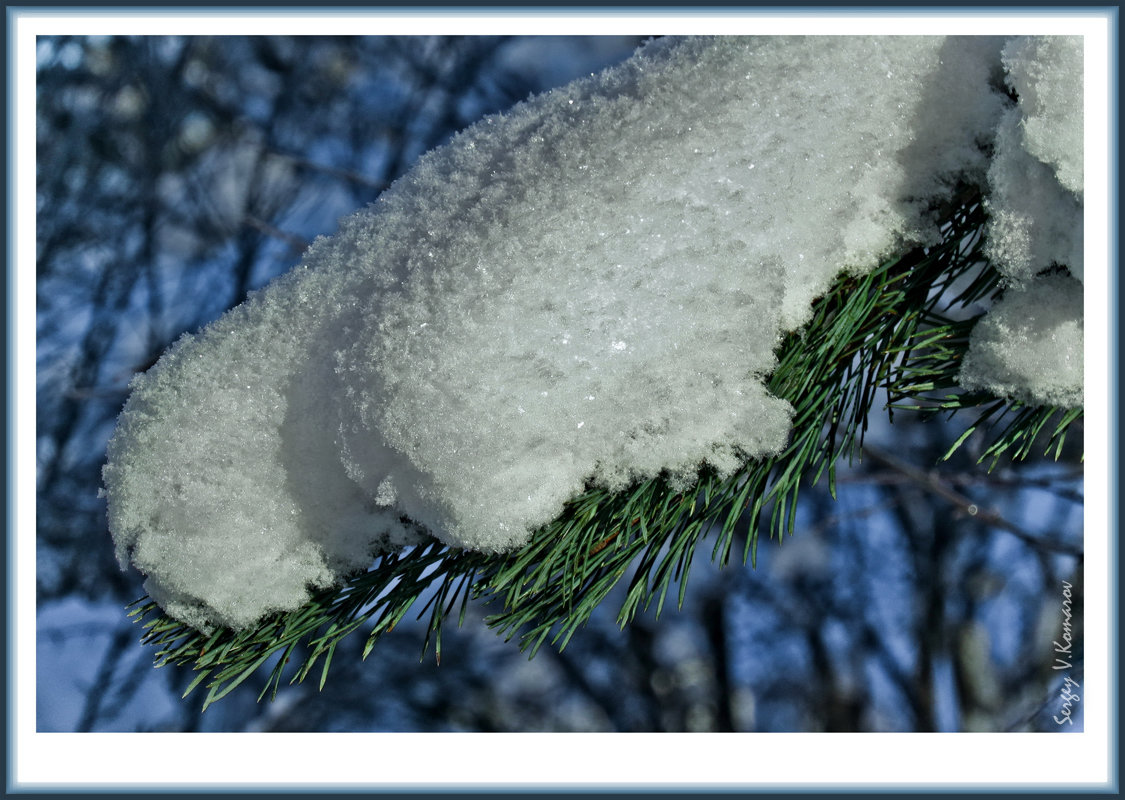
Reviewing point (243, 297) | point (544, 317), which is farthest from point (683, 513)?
point (243, 297)

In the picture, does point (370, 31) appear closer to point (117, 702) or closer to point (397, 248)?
point (397, 248)

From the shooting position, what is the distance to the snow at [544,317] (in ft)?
1.23

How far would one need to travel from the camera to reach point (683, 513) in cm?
44

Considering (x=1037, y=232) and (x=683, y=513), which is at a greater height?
(x=1037, y=232)

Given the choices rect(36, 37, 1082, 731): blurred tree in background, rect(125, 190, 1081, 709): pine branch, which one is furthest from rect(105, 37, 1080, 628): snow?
rect(36, 37, 1082, 731): blurred tree in background

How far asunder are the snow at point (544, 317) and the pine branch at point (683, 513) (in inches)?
0.6

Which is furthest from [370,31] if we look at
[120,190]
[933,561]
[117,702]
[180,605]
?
[933,561]

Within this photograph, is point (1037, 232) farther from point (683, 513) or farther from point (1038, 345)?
point (683, 513)

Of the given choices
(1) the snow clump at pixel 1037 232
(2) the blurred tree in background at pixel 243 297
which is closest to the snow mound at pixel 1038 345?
(1) the snow clump at pixel 1037 232

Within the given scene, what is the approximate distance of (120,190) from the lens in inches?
87.5

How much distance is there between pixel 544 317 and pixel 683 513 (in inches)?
5.7

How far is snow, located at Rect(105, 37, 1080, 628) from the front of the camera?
14.8 inches

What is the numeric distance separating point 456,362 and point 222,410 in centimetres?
16

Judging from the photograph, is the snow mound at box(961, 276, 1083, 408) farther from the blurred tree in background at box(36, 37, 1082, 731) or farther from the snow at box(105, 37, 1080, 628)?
the blurred tree in background at box(36, 37, 1082, 731)
